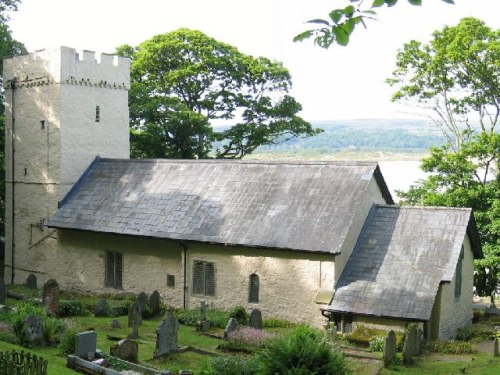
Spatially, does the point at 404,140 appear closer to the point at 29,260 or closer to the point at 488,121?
the point at 488,121

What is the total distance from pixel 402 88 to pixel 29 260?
74.9 feet

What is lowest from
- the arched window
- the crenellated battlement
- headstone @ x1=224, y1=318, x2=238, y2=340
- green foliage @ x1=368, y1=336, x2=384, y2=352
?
green foliage @ x1=368, y1=336, x2=384, y2=352

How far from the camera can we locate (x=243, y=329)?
21203 millimetres

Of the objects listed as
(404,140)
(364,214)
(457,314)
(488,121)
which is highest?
(404,140)

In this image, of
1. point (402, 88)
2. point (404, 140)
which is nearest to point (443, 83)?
point (402, 88)

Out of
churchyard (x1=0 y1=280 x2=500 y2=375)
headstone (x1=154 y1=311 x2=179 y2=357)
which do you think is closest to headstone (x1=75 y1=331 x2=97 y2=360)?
churchyard (x1=0 y1=280 x2=500 y2=375)

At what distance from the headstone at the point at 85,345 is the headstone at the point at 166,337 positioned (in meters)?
2.14

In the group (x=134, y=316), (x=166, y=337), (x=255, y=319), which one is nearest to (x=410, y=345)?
(x=255, y=319)

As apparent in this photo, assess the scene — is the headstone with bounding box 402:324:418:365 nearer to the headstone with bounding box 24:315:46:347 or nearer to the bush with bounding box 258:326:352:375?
the bush with bounding box 258:326:352:375

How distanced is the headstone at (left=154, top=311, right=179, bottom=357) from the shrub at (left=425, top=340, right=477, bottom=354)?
8.34 m

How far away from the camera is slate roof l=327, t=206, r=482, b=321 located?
22031mm

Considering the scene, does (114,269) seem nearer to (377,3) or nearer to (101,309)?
(101,309)

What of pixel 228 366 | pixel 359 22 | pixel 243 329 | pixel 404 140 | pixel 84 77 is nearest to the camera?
pixel 359 22

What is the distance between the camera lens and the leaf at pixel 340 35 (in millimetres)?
6051
